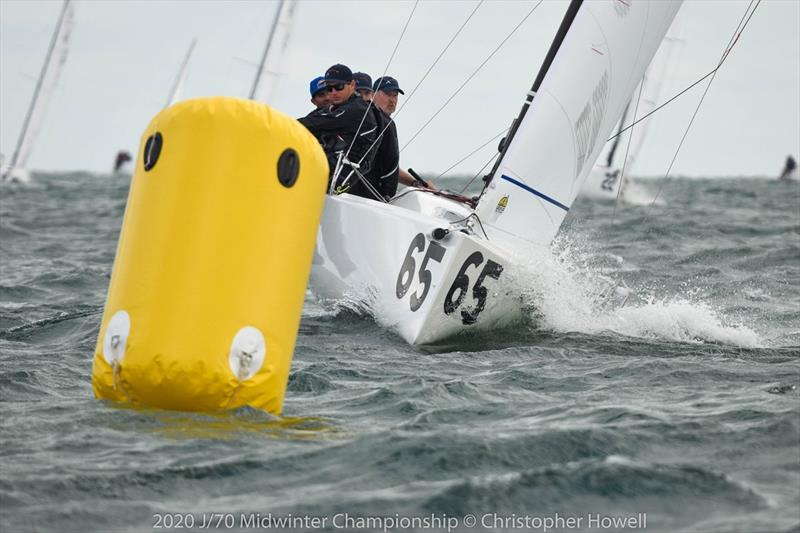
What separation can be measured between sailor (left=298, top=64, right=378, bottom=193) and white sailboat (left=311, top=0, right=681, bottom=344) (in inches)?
10.2

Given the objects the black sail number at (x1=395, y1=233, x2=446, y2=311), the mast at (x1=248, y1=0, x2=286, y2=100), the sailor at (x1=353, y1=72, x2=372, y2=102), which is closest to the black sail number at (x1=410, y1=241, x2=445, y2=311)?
the black sail number at (x1=395, y1=233, x2=446, y2=311)

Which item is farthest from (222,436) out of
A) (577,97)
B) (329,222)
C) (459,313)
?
(577,97)

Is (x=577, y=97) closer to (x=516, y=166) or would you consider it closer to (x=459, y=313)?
(x=516, y=166)

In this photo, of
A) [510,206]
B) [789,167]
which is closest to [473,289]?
[510,206]

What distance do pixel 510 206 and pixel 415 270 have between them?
3.02 feet

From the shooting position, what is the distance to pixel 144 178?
12.4ft

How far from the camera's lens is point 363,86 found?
22.2ft

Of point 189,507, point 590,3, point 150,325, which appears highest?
point 590,3

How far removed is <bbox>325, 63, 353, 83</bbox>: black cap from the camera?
6449mm

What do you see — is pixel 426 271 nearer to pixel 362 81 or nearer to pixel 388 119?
pixel 388 119

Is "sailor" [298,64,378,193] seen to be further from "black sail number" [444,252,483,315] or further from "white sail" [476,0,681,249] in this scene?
"black sail number" [444,252,483,315]

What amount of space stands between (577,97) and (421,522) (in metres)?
3.80

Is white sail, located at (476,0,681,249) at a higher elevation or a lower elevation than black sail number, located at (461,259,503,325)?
higher

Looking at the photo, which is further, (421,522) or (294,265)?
(294,265)
